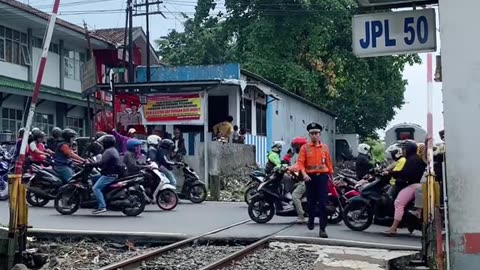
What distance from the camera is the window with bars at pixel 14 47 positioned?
25.1 m

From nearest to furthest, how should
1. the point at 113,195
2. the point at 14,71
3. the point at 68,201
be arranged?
the point at 113,195
the point at 68,201
the point at 14,71

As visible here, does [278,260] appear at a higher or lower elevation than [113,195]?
lower

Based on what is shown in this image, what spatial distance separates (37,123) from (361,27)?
918 inches

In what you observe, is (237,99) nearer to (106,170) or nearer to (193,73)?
(193,73)

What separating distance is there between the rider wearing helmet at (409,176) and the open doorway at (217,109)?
1405 centimetres

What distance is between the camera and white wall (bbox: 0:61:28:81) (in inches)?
971

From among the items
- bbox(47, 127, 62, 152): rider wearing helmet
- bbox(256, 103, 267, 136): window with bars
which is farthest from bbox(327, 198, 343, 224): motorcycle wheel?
bbox(256, 103, 267, 136): window with bars

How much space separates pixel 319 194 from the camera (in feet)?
34.0

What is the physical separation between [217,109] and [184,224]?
1269 cm

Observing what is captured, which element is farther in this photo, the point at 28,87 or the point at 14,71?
the point at 14,71

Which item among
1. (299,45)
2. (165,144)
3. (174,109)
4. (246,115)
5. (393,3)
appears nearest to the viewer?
(393,3)

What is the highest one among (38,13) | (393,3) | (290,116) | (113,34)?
(113,34)

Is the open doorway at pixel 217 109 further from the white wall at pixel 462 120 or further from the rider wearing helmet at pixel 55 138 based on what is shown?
the white wall at pixel 462 120

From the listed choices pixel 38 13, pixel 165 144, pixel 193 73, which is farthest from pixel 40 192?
pixel 38 13
